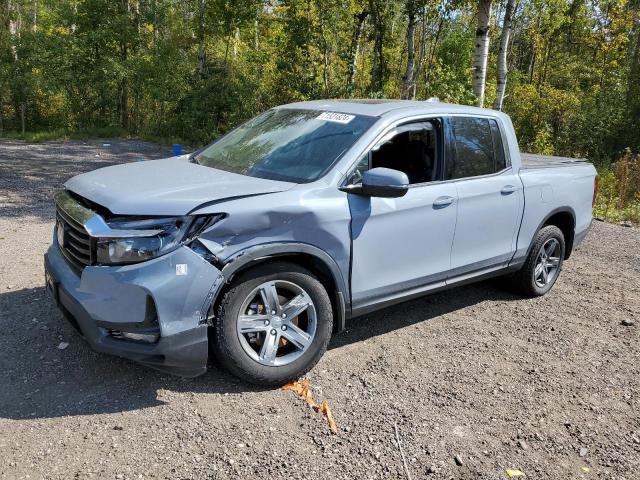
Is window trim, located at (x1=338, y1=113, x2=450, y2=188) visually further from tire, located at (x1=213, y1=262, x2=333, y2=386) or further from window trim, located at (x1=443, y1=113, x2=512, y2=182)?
tire, located at (x1=213, y1=262, x2=333, y2=386)

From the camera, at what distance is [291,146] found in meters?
4.06

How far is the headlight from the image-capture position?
3.09 metres

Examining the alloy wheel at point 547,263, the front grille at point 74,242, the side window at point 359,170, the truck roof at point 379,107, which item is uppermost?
the truck roof at point 379,107

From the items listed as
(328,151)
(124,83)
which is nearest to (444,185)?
(328,151)

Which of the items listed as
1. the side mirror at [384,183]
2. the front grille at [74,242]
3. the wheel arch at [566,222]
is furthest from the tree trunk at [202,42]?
the side mirror at [384,183]

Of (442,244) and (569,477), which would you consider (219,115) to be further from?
(569,477)

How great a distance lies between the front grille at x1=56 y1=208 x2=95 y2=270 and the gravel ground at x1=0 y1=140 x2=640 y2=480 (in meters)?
0.76

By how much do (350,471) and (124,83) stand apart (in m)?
21.6

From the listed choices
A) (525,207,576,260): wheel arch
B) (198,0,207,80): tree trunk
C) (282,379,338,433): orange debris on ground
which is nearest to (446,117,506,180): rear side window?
(525,207,576,260): wheel arch

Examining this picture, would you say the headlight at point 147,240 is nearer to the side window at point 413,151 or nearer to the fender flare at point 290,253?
the fender flare at point 290,253

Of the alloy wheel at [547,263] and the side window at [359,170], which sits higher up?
the side window at [359,170]

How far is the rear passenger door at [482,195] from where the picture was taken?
173 inches

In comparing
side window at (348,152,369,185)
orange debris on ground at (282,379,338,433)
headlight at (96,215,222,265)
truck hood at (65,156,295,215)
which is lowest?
orange debris on ground at (282,379,338,433)

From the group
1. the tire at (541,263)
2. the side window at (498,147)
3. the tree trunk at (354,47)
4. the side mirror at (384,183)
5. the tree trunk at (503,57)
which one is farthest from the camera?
the tree trunk at (354,47)
